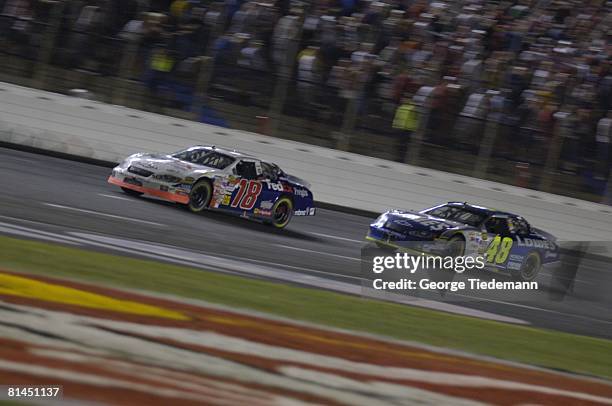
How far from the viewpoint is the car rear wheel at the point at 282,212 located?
17.1 metres

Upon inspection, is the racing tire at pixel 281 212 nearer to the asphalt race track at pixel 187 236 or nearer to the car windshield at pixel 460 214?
the asphalt race track at pixel 187 236

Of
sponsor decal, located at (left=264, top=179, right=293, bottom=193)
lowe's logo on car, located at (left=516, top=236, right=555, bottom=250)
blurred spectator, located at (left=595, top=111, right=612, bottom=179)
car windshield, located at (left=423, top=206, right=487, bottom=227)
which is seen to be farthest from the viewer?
blurred spectator, located at (left=595, top=111, right=612, bottom=179)

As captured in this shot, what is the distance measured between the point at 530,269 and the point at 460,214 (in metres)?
1.39

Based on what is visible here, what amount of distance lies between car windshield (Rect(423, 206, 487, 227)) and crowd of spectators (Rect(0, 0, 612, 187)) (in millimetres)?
3378

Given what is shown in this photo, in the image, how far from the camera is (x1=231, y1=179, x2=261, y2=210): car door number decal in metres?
16.4

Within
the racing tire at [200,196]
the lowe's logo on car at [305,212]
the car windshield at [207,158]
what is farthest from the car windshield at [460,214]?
the racing tire at [200,196]

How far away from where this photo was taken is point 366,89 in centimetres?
1961

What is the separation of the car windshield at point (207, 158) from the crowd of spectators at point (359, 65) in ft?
10.2

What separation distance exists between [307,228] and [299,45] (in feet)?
13.7

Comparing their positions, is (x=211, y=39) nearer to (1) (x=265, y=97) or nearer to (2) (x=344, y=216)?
(1) (x=265, y=97)

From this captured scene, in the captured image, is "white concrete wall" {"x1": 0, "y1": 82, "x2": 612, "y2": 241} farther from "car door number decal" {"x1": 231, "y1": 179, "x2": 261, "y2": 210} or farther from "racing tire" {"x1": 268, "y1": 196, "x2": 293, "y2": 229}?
"car door number decal" {"x1": 231, "y1": 179, "x2": 261, "y2": 210}

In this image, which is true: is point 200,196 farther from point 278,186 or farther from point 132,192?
point 278,186

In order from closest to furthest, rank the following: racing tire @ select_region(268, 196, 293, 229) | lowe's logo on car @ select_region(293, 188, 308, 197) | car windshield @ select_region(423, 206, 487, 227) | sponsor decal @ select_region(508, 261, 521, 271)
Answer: sponsor decal @ select_region(508, 261, 521, 271) < car windshield @ select_region(423, 206, 487, 227) < racing tire @ select_region(268, 196, 293, 229) < lowe's logo on car @ select_region(293, 188, 308, 197)

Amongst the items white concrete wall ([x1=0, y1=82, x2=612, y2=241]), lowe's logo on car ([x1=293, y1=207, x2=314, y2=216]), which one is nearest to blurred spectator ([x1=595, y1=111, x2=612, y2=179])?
white concrete wall ([x1=0, y1=82, x2=612, y2=241])
